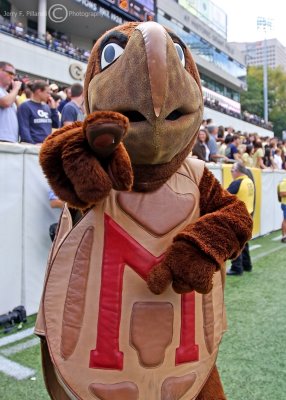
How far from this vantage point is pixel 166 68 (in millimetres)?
1282

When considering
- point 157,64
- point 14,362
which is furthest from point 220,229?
point 14,362

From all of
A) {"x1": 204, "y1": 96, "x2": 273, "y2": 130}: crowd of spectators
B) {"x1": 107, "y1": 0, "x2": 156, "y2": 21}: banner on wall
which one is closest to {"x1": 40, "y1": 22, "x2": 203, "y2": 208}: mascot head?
{"x1": 107, "y1": 0, "x2": 156, "y2": 21}: banner on wall

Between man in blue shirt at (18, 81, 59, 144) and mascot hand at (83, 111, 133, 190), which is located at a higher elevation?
man in blue shirt at (18, 81, 59, 144)

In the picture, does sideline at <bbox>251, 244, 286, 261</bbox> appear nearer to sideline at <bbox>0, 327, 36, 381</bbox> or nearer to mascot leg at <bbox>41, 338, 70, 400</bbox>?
sideline at <bbox>0, 327, 36, 381</bbox>

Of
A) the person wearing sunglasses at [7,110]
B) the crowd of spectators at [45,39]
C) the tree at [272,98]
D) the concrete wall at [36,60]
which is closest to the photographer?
the person wearing sunglasses at [7,110]

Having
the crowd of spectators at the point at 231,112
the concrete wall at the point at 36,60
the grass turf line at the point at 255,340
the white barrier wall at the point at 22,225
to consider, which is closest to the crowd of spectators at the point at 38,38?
the concrete wall at the point at 36,60

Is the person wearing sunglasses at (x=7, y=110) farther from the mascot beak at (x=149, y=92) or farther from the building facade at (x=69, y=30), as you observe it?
the building facade at (x=69, y=30)

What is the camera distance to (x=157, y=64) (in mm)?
1258

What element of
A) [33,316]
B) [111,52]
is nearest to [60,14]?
[33,316]

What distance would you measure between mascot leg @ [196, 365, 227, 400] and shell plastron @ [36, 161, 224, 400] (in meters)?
0.18

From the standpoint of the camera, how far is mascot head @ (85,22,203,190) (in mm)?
1271

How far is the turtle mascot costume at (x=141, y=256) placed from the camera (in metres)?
1.30

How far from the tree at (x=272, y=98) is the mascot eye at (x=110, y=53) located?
60.7 metres

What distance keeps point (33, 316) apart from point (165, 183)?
262 cm
